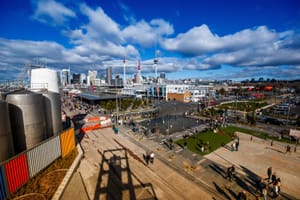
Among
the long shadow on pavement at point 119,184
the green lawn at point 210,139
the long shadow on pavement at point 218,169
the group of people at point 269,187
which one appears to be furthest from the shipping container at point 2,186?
the group of people at point 269,187

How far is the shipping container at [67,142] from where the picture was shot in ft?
51.6

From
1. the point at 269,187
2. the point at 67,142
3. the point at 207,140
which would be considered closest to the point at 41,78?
the point at 67,142

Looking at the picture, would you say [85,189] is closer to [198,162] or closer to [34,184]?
[34,184]

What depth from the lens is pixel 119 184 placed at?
40.7 feet

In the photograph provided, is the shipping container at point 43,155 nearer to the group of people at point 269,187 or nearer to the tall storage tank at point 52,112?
the tall storage tank at point 52,112

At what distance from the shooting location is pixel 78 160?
1578cm

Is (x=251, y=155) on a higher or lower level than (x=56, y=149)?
lower

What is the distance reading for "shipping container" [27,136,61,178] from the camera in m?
11.9

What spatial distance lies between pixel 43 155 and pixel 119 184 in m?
7.55

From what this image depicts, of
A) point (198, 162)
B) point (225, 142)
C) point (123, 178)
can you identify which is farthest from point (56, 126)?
point (225, 142)

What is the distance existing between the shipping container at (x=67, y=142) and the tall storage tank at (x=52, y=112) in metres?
1.59

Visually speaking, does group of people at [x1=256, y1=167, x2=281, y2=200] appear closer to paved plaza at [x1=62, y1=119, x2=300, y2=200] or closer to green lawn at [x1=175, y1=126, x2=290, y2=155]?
paved plaza at [x1=62, y1=119, x2=300, y2=200]

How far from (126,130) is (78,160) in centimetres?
1237

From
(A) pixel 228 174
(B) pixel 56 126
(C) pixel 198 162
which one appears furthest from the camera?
(B) pixel 56 126
